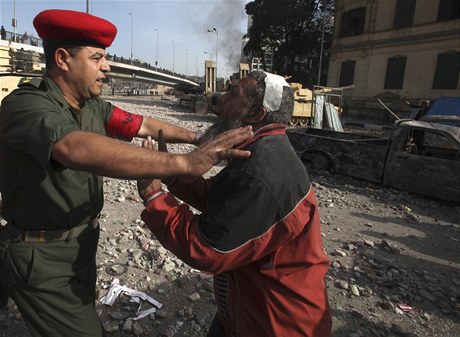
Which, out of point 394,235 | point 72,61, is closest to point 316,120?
point 394,235

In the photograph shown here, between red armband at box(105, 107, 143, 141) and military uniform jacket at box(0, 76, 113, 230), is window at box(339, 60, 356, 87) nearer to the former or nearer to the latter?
red armband at box(105, 107, 143, 141)

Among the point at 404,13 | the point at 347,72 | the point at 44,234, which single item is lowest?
the point at 44,234

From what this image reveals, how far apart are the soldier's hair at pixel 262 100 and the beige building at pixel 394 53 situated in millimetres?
24460

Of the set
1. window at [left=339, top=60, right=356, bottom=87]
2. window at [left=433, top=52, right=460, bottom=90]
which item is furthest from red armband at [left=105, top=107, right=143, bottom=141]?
window at [left=339, top=60, right=356, bottom=87]

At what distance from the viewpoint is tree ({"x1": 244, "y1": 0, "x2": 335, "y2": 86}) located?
40.2m

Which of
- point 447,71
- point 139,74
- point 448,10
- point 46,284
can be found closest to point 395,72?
point 447,71

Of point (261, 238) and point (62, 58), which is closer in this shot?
point (261, 238)

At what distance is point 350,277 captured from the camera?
4.12 meters

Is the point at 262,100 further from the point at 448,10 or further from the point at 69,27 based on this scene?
the point at 448,10

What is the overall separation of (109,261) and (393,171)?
19.9 ft

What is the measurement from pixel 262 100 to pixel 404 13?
28355mm

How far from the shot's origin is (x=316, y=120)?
50.7 ft

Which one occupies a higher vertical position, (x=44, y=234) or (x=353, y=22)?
(x=353, y=22)

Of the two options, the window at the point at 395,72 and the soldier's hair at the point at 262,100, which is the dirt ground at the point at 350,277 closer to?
the soldier's hair at the point at 262,100
